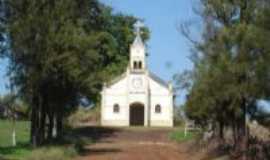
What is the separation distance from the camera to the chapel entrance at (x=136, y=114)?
104 metres

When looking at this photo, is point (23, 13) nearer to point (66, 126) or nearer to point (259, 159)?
point (259, 159)

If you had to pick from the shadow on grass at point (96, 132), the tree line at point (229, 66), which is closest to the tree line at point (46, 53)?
the tree line at point (229, 66)

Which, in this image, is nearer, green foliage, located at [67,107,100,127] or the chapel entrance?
green foliage, located at [67,107,100,127]

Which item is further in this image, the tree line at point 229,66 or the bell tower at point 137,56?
the bell tower at point 137,56

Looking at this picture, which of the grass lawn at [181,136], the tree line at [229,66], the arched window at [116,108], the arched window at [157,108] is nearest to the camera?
the tree line at [229,66]

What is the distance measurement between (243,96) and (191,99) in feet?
28.7

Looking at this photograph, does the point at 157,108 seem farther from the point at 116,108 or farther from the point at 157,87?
the point at 116,108

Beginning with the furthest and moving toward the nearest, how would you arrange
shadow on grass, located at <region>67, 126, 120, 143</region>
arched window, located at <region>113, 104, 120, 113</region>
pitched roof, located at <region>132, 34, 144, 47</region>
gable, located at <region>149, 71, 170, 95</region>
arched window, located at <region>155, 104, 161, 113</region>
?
gable, located at <region>149, 71, 170, 95</region>
pitched roof, located at <region>132, 34, 144, 47</region>
arched window, located at <region>155, 104, 161, 113</region>
arched window, located at <region>113, 104, 120, 113</region>
shadow on grass, located at <region>67, 126, 120, 143</region>

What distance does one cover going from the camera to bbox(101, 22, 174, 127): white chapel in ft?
338

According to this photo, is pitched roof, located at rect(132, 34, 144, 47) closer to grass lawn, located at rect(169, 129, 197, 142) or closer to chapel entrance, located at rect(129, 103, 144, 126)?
chapel entrance, located at rect(129, 103, 144, 126)

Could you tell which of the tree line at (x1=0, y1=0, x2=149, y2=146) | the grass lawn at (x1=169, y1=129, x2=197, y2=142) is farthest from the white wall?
the tree line at (x1=0, y1=0, x2=149, y2=146)

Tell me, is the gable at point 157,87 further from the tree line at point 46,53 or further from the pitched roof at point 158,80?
the tree line at point 46,53

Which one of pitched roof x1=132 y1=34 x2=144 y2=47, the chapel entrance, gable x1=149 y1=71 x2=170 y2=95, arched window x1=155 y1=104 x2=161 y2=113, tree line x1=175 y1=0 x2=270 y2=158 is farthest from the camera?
gable x1=149 y1=71 x2=170 y2=95

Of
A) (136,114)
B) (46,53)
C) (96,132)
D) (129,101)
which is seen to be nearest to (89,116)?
(136,114)
